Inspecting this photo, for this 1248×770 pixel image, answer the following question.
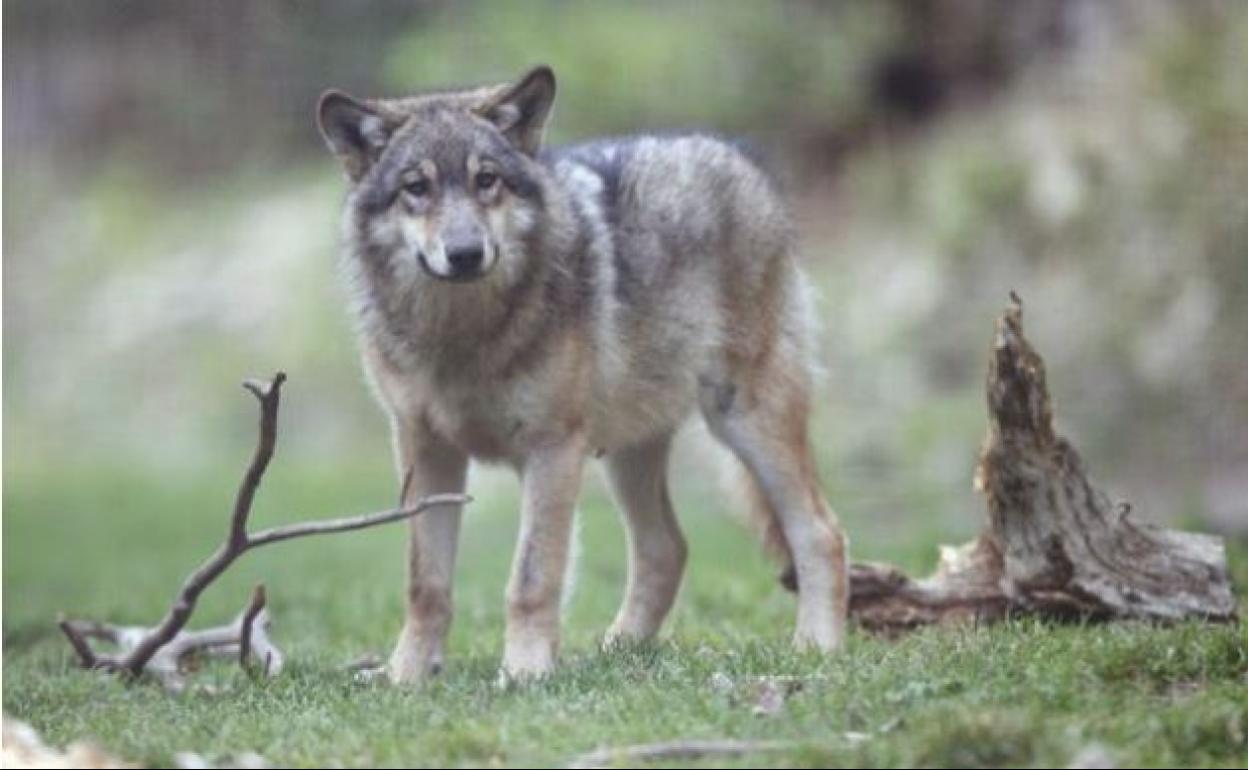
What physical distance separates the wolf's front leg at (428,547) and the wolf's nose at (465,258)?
2.48 feet

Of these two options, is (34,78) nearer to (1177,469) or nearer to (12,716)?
(1177,469)

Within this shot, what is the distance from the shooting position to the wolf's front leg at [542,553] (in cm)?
752

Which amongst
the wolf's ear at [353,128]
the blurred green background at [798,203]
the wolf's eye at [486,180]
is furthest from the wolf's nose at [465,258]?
the blurred green background at [798,203]

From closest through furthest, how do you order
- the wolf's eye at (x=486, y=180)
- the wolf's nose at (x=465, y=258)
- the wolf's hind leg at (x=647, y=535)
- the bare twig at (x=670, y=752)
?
the bare twig at (x=670, y=752), the wolf's nose at (x=465, y=258), the wolf's eye at (x=486, y=180), the wolf's hind leg at (x=647, y=535)

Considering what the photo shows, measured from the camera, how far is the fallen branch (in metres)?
6.58

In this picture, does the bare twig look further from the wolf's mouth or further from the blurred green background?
the blurred green background

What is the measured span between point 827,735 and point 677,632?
2925mm

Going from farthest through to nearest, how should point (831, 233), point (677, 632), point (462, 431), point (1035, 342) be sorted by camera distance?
1. point (831, 233)
2. point (1035, 342)
3. point (677, 632)
4. point (462, 431)

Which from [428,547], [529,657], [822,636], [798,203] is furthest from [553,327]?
[798,203]

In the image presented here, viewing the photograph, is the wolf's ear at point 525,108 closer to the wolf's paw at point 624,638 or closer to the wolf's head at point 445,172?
the wolf's head at point 445,172

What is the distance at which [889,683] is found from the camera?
6125 mm

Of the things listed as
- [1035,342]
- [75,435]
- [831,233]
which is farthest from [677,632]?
[75,435]

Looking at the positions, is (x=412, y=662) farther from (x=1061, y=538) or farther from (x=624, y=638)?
(x=1061, y=538)

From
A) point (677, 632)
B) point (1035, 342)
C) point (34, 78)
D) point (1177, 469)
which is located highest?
point (34, 78)
